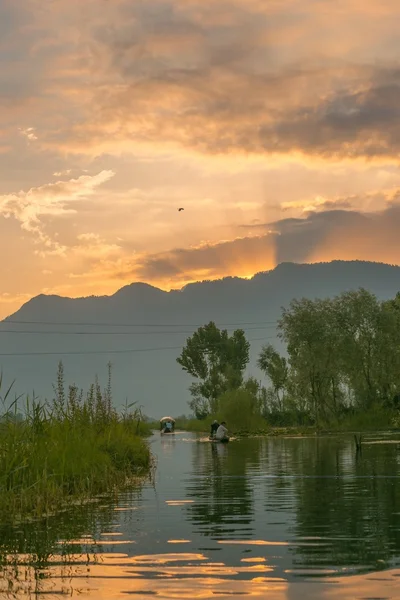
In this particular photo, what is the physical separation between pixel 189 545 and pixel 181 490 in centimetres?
1125

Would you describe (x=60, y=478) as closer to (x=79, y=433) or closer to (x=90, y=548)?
(x=79, y=433)

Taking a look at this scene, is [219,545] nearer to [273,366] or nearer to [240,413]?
[240,413]

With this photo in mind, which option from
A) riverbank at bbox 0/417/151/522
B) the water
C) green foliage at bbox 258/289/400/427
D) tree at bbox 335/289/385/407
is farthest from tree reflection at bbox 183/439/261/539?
tree at bbox 335/289/385/407

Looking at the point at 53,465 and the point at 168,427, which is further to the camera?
the point at 168,427

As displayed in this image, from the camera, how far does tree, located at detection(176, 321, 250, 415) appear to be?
14588 cm

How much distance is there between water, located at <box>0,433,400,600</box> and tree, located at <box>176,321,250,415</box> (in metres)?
118

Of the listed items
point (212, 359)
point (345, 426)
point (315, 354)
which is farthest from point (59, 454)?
point (212, 359)

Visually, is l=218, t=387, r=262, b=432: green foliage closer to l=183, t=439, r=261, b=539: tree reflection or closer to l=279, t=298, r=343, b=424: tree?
l=279, t=298, r=343, b=424: tree

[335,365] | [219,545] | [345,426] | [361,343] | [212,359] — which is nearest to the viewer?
[219,545]

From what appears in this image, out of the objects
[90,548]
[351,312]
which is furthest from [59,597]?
[351,312]

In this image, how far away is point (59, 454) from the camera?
23.6 m

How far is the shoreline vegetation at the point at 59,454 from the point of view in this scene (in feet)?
66.0

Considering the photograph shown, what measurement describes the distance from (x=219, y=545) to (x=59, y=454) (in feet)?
27.7

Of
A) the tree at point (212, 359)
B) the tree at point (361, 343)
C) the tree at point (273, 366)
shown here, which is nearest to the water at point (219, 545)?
the tree at point (361, 343)
